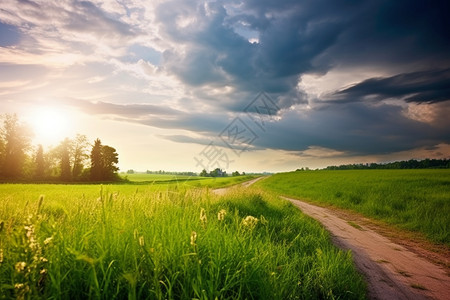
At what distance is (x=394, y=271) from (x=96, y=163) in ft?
233

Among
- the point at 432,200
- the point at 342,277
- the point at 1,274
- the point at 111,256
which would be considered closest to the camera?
the point at 1,274

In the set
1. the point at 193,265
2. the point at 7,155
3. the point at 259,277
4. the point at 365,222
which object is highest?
the point at 7,155

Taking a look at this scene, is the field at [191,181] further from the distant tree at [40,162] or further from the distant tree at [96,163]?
the distant tree at [40,162]

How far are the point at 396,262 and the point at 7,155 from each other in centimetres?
6797

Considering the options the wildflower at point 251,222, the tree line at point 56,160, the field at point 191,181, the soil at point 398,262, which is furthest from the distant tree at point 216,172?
the tree line at point 56,160

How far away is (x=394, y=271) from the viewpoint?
20.1ft

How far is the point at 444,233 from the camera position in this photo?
32.4 ft

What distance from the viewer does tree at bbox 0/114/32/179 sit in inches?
2042

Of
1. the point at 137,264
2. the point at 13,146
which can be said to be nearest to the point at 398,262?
the point at 137,264

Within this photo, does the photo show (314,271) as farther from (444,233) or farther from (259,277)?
(444,233)

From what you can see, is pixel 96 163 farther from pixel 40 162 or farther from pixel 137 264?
pixel 137 264

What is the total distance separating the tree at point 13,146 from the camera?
5188cm

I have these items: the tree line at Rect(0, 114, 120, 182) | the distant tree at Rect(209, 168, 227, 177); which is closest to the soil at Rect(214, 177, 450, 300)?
the distant tree at Rect(209, 168, 227, 177)

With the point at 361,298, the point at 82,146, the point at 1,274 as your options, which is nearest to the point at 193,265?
the point at 1,274
